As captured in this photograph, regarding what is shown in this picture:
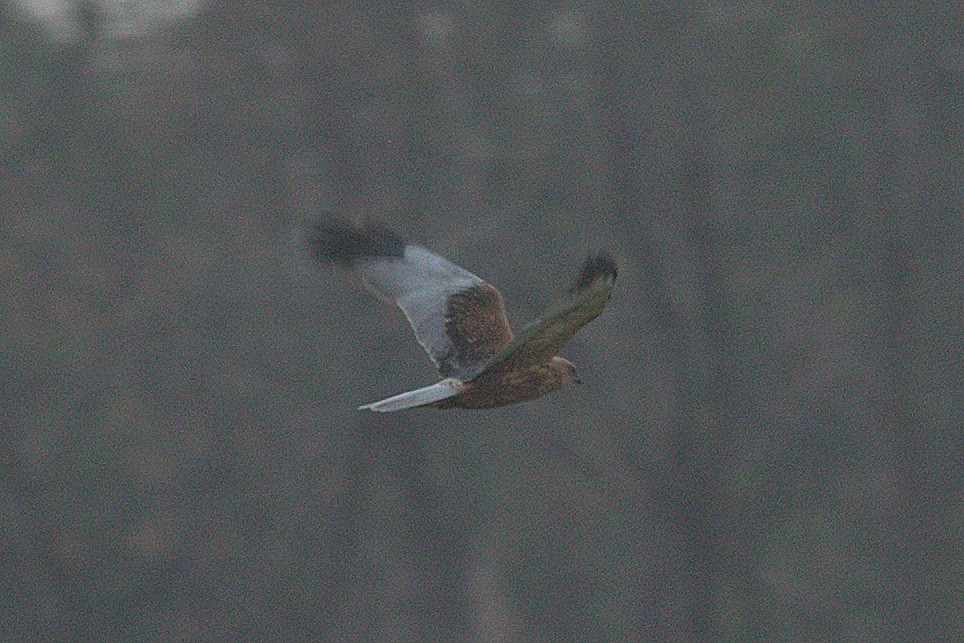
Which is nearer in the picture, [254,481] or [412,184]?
[412,184]

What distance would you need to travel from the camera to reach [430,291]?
27.6 feet

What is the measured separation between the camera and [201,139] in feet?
69.3

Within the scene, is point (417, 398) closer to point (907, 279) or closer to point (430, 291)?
point (430, 291)

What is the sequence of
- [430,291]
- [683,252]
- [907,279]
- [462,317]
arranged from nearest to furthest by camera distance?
[462,317], [430,291], [683,252], [907,279]

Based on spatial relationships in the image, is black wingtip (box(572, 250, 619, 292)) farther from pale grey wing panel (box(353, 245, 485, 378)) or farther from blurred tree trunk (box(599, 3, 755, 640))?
blurred tree trunk (box(599, 3, 755, 640))

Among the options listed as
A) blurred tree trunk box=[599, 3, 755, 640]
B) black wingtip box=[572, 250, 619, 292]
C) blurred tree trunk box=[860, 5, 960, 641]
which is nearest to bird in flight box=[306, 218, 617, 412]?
black wingtip box=[572, 250, 619, 292]

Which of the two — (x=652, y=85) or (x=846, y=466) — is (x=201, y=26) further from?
(x=846, y=466)

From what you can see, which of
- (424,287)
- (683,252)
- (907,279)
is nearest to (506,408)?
(683,252)

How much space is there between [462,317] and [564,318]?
4.40 ft

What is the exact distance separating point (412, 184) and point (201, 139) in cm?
269

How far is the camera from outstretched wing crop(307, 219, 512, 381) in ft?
26.1

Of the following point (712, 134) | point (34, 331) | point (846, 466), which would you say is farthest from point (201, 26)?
point (846, 466)

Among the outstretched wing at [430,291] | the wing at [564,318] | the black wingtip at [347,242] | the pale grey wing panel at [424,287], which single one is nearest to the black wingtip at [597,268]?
the wing at [564,318]

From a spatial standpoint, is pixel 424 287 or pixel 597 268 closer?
pixel 597 268
